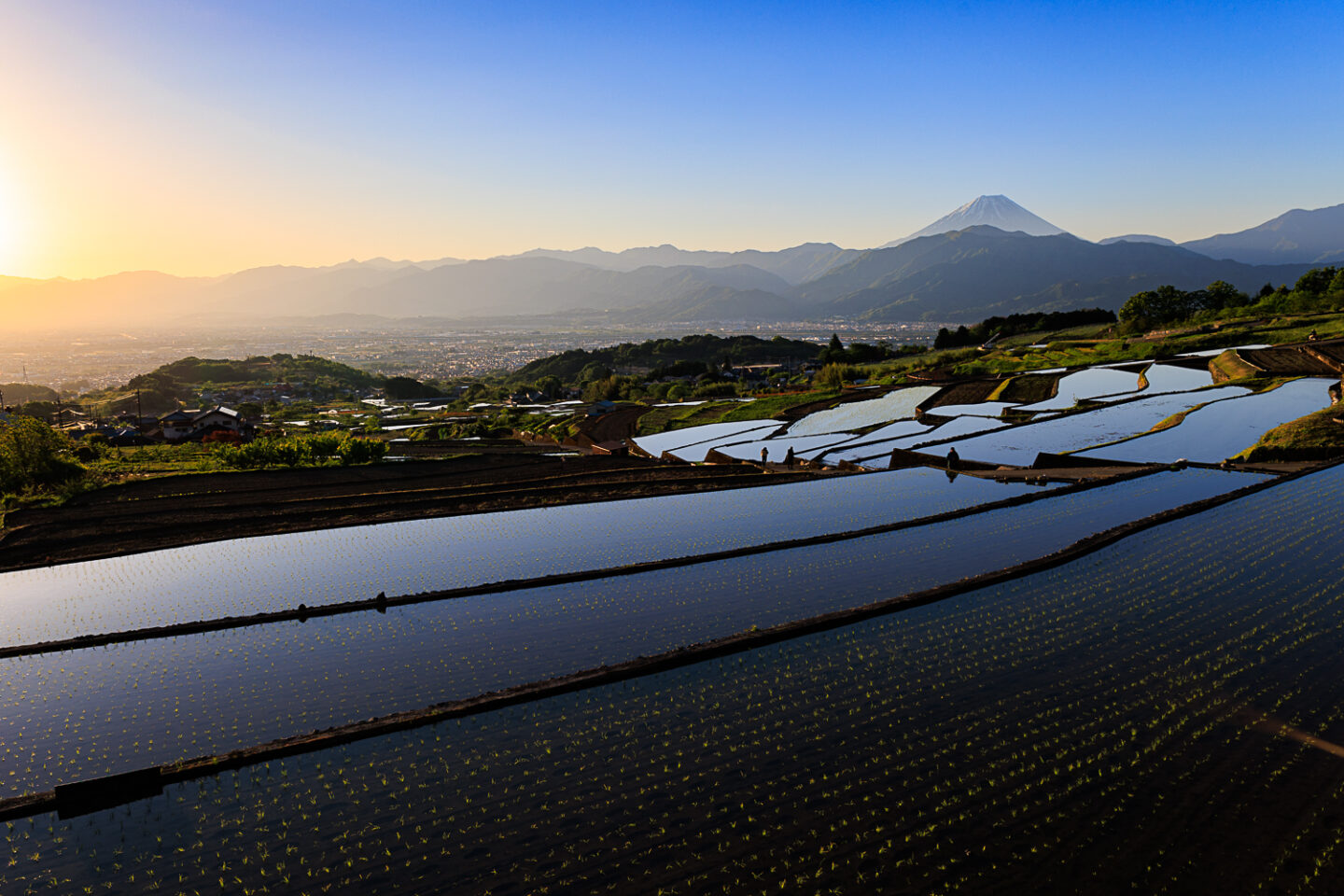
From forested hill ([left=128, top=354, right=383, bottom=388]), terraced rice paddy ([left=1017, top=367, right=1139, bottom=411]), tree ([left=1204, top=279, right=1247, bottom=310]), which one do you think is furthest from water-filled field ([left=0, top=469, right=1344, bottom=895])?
forested hill ([left=128, top=354, right=383, bottom=388])

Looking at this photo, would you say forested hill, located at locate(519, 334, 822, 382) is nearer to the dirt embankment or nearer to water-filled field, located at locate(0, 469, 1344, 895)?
the dirt embankment

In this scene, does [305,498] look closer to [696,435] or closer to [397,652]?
[397,652]

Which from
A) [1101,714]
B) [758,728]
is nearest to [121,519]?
[758,728]

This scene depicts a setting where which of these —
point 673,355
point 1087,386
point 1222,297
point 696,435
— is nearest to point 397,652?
point 696,435

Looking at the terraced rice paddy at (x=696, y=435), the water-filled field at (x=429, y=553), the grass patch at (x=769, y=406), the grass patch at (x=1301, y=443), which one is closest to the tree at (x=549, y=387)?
the grass patch at (x=769, y=406)

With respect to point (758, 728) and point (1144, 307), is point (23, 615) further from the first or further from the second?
point (1144, 307)
